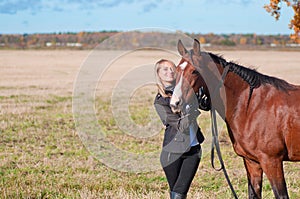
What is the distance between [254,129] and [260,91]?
477 mm

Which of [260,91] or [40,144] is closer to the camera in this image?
[260,91]

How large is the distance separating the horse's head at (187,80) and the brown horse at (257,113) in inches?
1.5

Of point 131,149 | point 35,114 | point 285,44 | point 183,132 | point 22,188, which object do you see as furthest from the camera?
point 285,44

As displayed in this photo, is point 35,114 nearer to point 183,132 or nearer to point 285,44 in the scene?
point 183,132

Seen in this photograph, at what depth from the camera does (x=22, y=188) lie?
21.8 feet

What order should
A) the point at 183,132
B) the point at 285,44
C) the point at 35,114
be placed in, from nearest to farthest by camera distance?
the point at 183,132 → the point at 35,114 → the point at 285,44

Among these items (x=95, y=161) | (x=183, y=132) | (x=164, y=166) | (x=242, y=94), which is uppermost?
(x=242, y=94)

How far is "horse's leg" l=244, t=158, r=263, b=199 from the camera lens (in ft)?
17.6

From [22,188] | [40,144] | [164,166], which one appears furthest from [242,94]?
[40,144]

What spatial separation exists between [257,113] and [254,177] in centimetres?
82

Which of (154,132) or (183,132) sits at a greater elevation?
(183,132)

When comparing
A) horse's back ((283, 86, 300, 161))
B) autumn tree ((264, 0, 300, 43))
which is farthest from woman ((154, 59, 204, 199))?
autumn tree ((264, 0, 300, 43))

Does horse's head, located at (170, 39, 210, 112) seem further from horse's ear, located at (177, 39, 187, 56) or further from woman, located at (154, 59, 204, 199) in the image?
woman, located at (154, 59, 204, 199)

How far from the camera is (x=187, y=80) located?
471 cm
